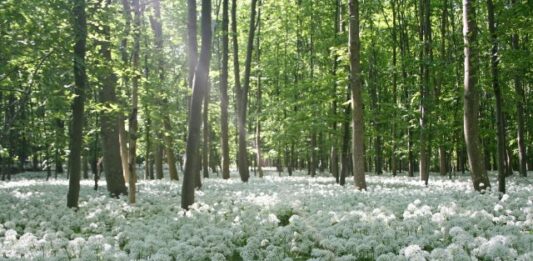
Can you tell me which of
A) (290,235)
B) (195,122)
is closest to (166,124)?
(195,122)

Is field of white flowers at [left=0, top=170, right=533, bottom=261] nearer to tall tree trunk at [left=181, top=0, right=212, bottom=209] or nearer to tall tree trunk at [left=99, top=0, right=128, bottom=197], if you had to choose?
tall tree trunk at [left=181, top=0, right=212, bottom=209]

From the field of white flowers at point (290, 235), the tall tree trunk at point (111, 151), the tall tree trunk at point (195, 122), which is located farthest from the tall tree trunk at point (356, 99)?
the tall tree trunk at point (111, 151)

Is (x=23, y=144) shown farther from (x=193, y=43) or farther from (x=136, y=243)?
(x=136, y=243)

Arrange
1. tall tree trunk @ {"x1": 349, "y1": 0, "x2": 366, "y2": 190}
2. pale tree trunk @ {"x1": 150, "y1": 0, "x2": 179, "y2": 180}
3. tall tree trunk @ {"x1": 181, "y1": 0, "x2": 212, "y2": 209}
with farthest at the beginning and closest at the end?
pale tree trunk @ {"x1": 150, "y1": 0, "x2": 179, "y2": 180} → tall tree trunk @ {"x1": 349, "y1": 0, "x2": 366, "y2": 190} → tall tree trunk @ {"x1": 181, "y1": 0, "x2": 212, "y2": 209}

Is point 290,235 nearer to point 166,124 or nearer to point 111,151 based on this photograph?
point 111,151

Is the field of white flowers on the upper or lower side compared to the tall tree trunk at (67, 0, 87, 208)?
lower

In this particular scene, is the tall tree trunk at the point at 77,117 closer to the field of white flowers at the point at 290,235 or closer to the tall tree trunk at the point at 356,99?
the field of white flowers at the point at 290,235

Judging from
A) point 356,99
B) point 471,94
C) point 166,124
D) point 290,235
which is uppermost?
point 166,124

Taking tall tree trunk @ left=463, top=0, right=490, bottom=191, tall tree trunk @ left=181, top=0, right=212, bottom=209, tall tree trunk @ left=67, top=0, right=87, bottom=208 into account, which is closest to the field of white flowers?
tall tree trunk @ left=181, top=0, right=212, bottom=209

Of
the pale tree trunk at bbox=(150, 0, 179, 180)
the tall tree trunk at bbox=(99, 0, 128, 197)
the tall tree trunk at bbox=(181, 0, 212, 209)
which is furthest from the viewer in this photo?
the pale tree trunk at bbox=(150, 0, 179, 180)

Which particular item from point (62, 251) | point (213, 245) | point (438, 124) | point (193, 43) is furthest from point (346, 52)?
point (62, 251)

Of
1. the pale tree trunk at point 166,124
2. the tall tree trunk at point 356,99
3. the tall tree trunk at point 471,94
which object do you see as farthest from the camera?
the pale tree trunk at point 166,124

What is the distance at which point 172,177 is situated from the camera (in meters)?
28.8

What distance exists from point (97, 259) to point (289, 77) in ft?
124
